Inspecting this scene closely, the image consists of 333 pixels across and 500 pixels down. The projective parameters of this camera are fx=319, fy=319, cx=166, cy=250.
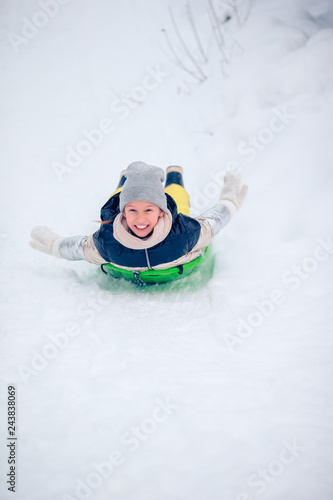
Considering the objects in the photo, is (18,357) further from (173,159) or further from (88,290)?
(173,159)

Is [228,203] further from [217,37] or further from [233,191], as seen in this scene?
[217,37]

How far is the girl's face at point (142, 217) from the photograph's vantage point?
1646 mm

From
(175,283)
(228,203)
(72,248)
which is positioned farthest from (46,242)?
(228,203)

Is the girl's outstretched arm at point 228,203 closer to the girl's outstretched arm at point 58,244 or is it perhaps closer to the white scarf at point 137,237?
the white scarf at point 137,237

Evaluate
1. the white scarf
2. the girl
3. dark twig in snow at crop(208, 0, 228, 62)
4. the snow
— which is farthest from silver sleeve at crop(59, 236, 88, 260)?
dark twig in snow at crop(208, 0, 228, 62)

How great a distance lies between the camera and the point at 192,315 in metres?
1.66

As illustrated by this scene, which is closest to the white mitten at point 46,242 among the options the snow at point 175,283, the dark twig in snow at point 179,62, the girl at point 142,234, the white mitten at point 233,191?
the girl at point 142,234

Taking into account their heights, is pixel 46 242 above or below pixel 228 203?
below

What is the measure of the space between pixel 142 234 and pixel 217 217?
0.61 m

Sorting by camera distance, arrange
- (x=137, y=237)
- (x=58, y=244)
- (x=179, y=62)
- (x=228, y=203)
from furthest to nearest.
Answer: (x=179, y=62)
(x=228, y=203)
(x=58, y=244)
(x=137, y=237)

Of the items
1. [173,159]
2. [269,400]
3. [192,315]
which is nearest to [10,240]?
[192,315]

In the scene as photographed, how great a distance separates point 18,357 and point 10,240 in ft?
3.89

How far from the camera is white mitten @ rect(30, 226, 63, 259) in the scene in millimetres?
1982

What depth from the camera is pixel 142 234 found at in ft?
5.40
